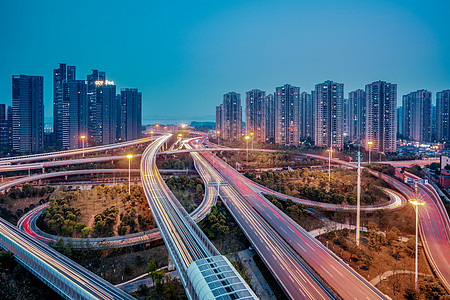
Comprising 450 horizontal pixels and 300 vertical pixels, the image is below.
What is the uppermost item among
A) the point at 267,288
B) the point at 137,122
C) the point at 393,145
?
the point at 137,122

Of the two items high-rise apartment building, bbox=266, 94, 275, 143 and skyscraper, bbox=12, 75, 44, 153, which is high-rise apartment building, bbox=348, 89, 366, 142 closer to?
high-rise apartment building, bbox=266, 94, 275, 143

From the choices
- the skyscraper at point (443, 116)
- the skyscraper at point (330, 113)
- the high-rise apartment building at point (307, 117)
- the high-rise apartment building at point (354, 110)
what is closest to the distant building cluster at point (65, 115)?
the skyscraper at point (330, 113)

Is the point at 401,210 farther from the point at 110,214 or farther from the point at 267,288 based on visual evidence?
the point at 110,214

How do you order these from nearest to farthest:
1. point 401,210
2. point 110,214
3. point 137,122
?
point 110,214 → point 401,210 → point 137,122

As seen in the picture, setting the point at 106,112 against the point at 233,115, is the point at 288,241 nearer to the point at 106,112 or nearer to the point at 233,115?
the point at 106,112

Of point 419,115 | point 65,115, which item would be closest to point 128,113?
point 65,115

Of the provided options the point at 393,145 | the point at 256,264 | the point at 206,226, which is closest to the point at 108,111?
the point at 206,226

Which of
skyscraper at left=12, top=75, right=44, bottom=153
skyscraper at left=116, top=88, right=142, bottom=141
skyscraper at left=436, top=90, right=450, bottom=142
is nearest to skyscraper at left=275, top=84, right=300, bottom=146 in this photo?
skyscraper at left=436, top=90, right=450, bottom=142

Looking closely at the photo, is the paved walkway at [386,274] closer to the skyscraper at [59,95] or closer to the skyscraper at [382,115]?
the skyscraper at [382,115]
